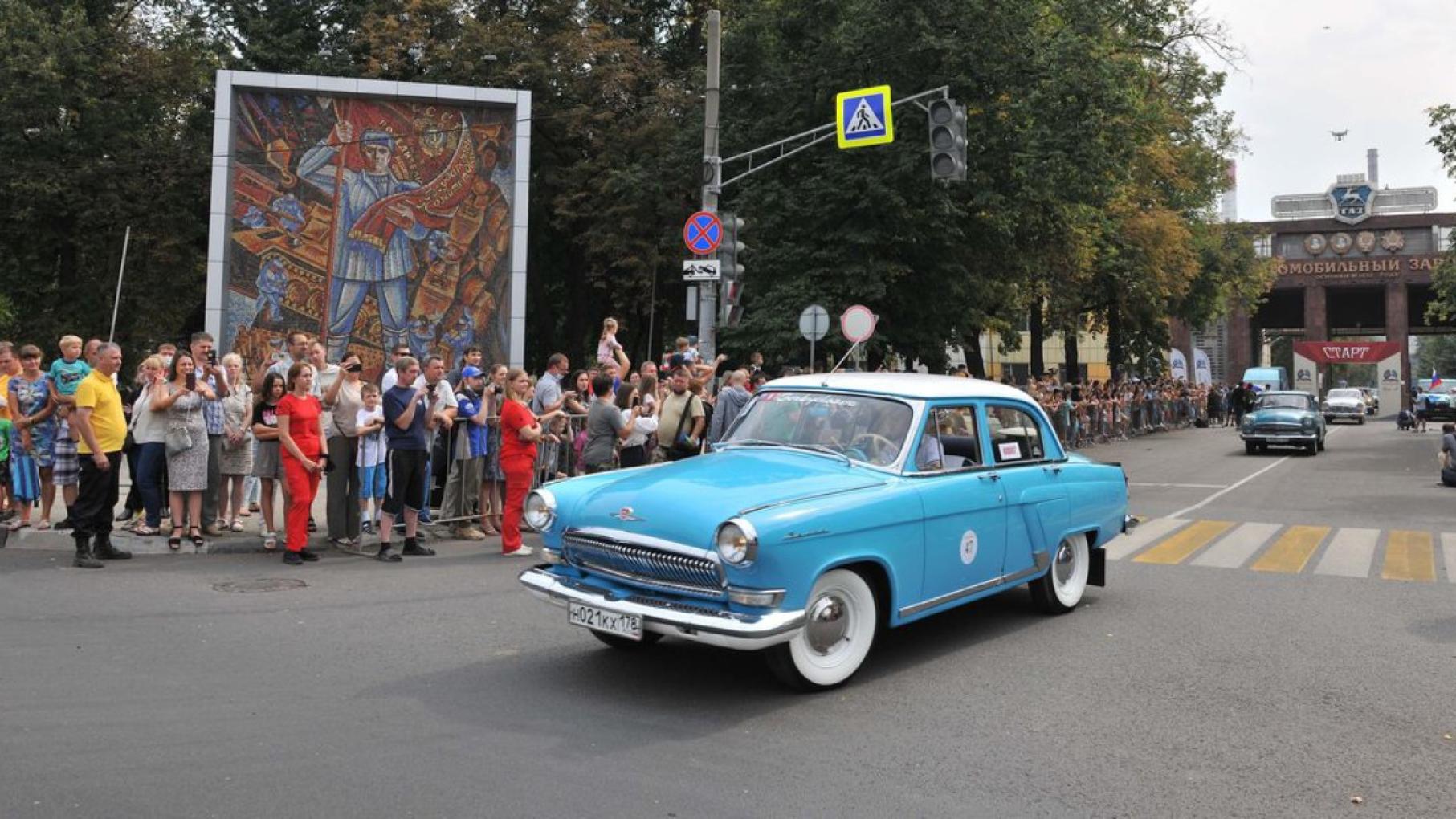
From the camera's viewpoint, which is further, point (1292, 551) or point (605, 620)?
point (1292, 551)

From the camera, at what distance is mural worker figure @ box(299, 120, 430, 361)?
2358 cm

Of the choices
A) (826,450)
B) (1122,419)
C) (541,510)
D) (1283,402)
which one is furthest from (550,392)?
(1122,419)

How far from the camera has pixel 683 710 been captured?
557cm

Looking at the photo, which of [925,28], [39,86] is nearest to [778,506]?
[925,28]

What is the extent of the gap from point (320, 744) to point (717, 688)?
2.09m

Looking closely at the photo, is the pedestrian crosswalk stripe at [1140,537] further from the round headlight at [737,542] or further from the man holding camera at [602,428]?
the round headlight at [737,542]

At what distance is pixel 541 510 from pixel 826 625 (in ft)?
5.90

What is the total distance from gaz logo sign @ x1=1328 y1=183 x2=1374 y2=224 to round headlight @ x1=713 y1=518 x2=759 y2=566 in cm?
8111

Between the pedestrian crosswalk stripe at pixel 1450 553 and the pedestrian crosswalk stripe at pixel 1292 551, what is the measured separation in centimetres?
117

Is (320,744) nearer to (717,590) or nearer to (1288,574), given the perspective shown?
(717,590)

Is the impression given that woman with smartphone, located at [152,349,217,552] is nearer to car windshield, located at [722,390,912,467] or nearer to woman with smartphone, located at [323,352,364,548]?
woman with smartphone, located at [323,352,364,548]

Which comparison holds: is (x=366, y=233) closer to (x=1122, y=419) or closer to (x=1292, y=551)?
Result: (x=1292, y=551)

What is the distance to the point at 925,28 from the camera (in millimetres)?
22672

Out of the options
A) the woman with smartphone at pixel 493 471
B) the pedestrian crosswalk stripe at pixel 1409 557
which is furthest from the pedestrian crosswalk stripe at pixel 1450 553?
the woman with smartphone at pixel 493 471
